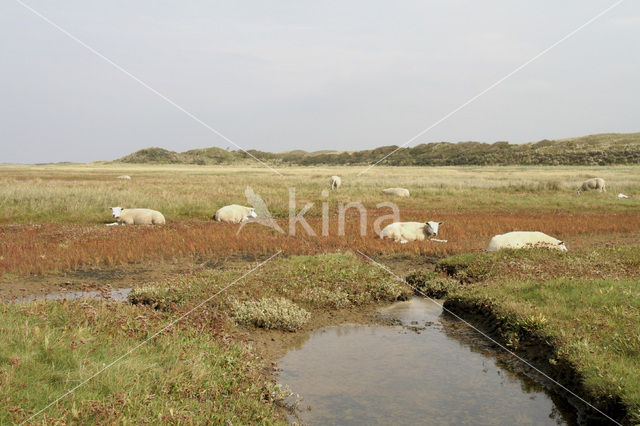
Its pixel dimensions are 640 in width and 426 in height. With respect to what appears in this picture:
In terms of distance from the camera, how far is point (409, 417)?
6.89 meters

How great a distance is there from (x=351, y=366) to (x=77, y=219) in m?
21.2

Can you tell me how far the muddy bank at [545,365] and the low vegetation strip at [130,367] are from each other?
13.3 feet

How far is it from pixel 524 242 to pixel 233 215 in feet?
49.6

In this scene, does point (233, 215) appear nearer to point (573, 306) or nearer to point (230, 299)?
point (230, 299)

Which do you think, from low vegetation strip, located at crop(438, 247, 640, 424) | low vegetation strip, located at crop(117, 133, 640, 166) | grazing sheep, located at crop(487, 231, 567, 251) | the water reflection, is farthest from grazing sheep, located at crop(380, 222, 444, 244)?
low vegetation strip, located at crop(117, 133, 640, 166)

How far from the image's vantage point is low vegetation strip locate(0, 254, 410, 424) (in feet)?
18.0

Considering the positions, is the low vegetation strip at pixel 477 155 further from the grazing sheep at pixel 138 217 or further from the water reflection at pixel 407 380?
the water reflection at pixel 407 380

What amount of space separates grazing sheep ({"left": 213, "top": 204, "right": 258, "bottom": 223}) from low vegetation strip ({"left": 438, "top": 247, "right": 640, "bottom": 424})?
13.8 metres

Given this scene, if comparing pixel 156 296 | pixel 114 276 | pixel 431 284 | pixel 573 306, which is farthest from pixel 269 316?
pixel 114 276

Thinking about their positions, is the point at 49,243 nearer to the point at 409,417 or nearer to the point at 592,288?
the point at 409,417

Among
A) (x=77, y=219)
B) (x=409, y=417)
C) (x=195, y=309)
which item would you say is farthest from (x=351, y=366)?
(x=77, y=219)

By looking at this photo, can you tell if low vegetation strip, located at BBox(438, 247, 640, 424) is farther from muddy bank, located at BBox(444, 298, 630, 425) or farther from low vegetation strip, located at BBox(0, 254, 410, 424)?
low vegetation strip, located at BBox(0, 254, 410, 424)

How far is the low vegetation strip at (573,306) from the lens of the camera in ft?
23.1

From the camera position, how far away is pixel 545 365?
841 centimetres
